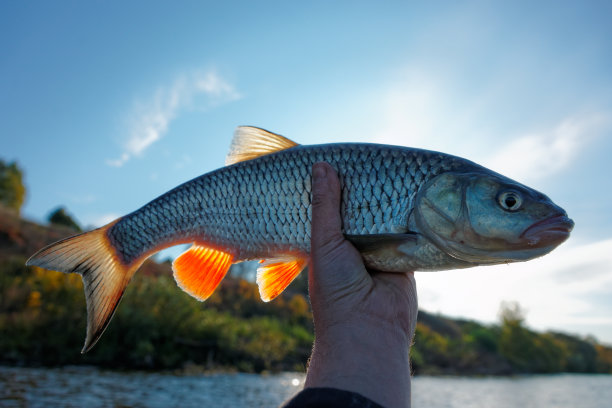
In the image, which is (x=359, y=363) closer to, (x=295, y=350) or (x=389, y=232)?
(x=389, y=232)

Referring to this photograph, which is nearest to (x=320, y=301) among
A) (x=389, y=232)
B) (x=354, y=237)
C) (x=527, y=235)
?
(x=354, y=237)

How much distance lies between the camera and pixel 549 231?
2.35 m

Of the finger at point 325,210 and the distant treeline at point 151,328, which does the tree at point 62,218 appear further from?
the finger at point 325,210

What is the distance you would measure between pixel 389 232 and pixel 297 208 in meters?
0.61

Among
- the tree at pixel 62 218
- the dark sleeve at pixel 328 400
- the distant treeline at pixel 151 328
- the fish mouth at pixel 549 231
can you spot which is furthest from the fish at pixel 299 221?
the tree at pixel 62 218

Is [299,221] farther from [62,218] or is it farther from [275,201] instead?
[62,218]

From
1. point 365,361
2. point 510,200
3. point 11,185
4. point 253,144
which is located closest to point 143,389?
point 253,144

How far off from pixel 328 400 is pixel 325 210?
3.73 feet

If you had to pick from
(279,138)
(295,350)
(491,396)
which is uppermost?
(279,138)

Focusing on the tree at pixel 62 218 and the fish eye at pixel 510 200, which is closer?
the fish eye at pixel 510 200

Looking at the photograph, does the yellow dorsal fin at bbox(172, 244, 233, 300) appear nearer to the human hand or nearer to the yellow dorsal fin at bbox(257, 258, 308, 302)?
the yellow dorsal fin at bbox(257, 258, 308, 302)

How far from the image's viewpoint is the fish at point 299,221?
8.07 ft

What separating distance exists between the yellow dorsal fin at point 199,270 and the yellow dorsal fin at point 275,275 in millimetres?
301

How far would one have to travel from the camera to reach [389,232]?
99.9 inches
